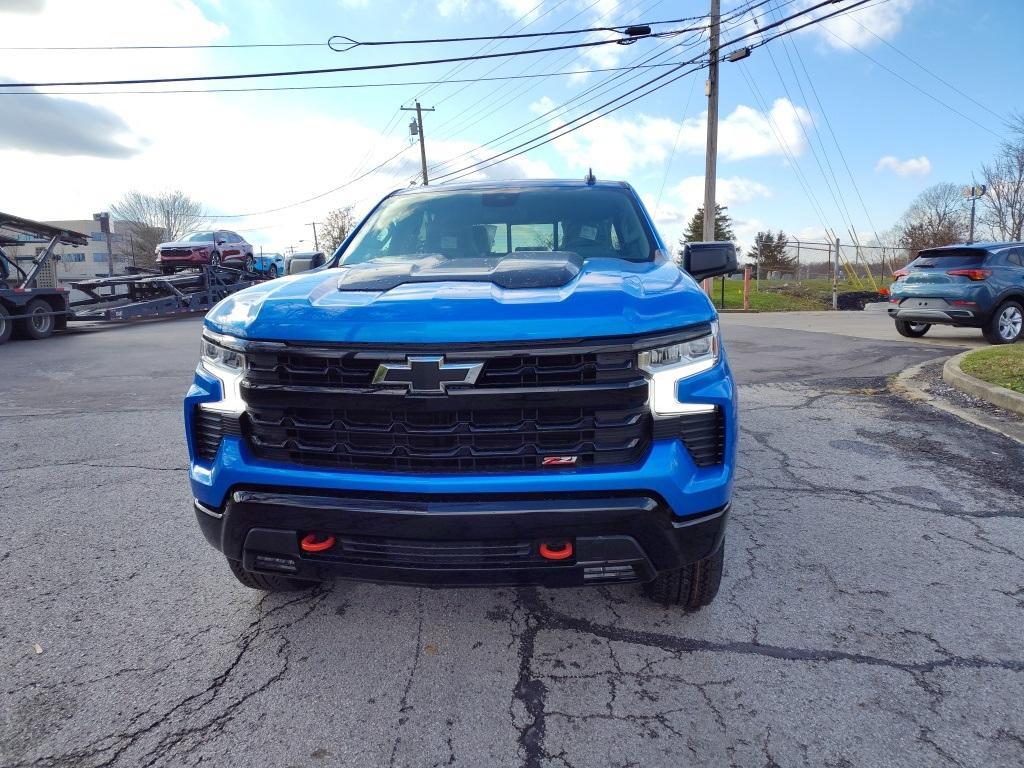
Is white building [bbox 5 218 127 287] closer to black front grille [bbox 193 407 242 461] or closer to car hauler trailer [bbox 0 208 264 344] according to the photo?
car hauler trailer [bbox 0 208 264 344]

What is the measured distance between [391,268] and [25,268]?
50.8ft

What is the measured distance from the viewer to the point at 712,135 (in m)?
20.2

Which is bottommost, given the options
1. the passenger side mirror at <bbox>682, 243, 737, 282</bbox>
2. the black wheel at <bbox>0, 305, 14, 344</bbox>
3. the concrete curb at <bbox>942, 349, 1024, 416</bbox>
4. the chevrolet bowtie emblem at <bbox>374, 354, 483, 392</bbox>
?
the concrete curb at <bbox>942, 349, 1024, 416</bbox>

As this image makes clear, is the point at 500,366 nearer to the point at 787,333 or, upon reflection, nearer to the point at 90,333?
the point at 787,333

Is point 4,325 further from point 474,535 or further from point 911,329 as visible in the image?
point 911,329

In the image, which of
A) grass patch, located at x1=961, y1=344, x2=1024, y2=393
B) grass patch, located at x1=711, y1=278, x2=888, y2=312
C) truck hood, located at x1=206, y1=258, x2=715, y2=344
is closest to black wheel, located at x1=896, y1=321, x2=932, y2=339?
grass patch, located at x1=961, y1=344, x2=1024, y2=393

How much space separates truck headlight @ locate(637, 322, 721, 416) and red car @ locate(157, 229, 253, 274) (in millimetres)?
20788

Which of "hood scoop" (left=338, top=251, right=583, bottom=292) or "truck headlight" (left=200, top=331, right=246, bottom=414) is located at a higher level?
"hood scoop" (left=338, top=251, right=583, bottom=292)

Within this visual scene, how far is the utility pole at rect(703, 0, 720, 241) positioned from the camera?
1916 cm

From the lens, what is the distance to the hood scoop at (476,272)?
2312mm

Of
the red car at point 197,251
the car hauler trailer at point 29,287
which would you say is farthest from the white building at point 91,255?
the car hauler trailer at point 29,287

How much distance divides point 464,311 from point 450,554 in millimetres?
781

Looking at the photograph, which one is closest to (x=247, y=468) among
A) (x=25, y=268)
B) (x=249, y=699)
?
(x=249, y=699)

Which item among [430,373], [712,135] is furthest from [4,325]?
[712,135]
